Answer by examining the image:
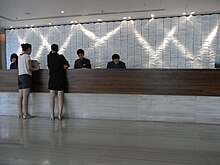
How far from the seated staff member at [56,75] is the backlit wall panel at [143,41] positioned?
431 centimetres

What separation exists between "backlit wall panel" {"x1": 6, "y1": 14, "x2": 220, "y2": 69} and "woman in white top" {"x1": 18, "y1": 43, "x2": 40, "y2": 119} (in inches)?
170

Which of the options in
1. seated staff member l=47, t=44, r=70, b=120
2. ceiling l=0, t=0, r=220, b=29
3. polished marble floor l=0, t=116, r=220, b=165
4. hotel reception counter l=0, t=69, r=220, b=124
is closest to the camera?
polished marble floor l=0, t=116, r=220, b=165

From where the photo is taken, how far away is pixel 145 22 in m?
8.88

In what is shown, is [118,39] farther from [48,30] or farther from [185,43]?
[48,30]

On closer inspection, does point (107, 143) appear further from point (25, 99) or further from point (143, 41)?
point (143, 41)

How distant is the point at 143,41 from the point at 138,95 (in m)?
4.34

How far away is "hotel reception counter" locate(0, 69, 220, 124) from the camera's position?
15.3 ft

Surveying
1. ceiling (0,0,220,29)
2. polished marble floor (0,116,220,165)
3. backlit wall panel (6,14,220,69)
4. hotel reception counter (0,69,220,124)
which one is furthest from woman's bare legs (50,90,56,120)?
backlit wall panel (6,14,220,69)

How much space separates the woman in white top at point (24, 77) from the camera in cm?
527

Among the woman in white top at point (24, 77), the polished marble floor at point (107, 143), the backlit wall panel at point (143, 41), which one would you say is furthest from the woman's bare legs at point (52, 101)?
the backlit wall panel at point (143, 41)

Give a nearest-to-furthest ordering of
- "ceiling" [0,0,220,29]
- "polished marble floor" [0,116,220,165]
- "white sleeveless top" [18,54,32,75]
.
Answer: "polished marble floor" [0,116,220,165] → "white sleeveless top" [18,54,32,75] → "ceiling" [0,0,220,29]

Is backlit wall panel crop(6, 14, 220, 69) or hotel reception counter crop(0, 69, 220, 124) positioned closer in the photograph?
hotel reception counter crop(0, 69, 220, 124)

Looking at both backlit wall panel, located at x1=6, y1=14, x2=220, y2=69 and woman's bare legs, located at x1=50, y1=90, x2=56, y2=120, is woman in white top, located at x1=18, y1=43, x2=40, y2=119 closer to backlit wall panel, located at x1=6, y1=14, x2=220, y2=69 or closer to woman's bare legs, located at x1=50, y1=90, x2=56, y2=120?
woman's bare legs, located at x1=50, y1=90, x2=56, y2=120

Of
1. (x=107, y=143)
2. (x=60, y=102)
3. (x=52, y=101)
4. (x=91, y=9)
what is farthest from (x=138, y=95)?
(x=91, y=9)
